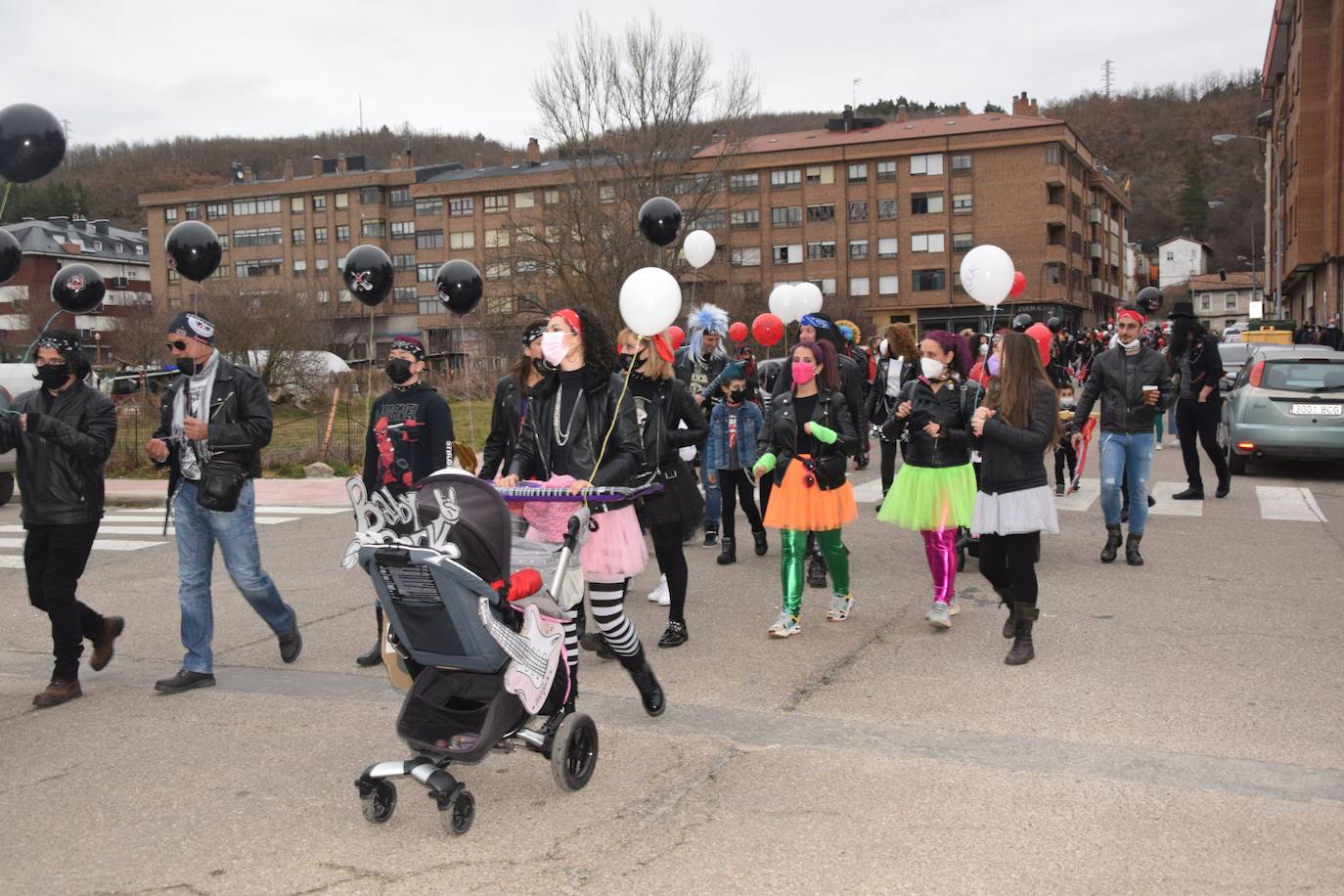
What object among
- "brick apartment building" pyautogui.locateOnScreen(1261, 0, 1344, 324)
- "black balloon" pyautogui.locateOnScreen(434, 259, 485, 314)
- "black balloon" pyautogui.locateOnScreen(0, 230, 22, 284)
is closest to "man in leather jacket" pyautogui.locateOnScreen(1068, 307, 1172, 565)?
"black balloon" pyautogui.locateOnScreen(434, 259, 485, 314)

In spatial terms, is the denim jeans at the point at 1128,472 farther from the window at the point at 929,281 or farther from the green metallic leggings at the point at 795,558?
the window at the point at 929,281

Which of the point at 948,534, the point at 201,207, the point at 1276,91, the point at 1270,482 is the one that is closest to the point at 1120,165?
the point at 1276,91

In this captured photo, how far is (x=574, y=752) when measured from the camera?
14.7 ft

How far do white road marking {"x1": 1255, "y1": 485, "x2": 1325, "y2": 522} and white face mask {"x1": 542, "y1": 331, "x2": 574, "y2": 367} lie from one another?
9.02 m

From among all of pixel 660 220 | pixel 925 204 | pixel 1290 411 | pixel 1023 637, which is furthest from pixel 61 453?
pixel 925 204

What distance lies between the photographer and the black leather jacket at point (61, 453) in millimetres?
5949

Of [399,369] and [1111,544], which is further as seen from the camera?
[1111,544]

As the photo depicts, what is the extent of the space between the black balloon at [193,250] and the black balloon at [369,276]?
1.11 metres

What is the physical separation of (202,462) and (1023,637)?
15.2 feet

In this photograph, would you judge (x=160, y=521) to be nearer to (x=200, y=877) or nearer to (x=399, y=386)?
(x=399, y=386)

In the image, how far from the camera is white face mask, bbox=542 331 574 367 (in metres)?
5.04

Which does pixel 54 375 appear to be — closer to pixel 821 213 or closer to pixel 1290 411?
pixel 1290 411

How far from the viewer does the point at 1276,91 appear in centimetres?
6612

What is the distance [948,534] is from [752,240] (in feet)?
236
